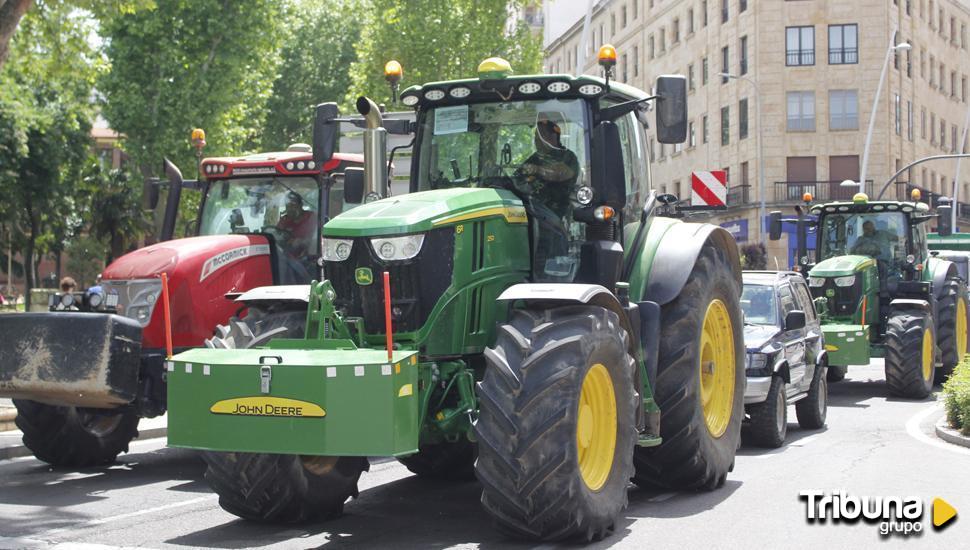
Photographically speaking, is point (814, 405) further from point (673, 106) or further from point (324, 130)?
point (324, 130)

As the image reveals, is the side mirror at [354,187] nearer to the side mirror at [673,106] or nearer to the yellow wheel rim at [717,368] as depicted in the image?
the side mirror at [673,106]

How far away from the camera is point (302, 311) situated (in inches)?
338

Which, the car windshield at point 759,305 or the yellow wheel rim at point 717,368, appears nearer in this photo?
the yellow wheel rim at point 717,368

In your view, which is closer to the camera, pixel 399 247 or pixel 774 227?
pixel 399 247

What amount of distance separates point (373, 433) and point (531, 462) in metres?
0.94

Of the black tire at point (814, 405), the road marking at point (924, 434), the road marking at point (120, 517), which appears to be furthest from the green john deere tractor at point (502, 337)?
the black tire at point (814, 405)

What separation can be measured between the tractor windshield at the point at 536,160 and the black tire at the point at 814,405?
279 inches

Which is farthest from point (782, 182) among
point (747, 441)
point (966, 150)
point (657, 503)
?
point (657, 503)

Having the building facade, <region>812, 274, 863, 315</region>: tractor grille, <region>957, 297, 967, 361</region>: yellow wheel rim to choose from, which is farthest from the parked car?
the building facade

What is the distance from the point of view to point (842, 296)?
1959 centimetres

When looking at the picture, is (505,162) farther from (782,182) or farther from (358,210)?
(782,182)

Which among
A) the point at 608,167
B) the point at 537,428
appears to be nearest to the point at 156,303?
the point at 608,167

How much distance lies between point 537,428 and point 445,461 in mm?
3413

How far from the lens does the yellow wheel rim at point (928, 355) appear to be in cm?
1905
